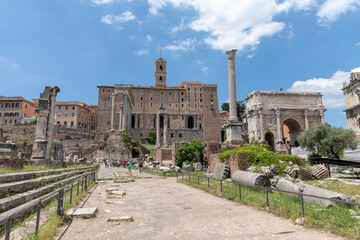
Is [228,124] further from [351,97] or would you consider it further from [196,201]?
[351,97]

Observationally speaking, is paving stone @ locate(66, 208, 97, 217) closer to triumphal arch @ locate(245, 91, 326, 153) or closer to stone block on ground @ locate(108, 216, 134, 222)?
stone block on ground @ locate(108, 216, 134, 222)

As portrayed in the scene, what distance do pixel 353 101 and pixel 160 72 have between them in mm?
57174

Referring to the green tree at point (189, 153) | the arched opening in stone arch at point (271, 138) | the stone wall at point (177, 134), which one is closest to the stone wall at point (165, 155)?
the green tree at point (189, 153)

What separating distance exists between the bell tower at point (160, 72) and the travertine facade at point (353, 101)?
5315 cm

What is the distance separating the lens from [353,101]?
42.4 m

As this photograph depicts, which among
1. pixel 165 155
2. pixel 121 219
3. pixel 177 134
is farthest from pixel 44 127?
pixel 177 134

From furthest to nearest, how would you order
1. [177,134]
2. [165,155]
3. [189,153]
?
[177,134]
[165,155]
[189,153]

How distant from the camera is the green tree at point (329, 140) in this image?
2203 centimetres

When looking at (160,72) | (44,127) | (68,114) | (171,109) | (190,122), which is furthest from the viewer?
(160,72)

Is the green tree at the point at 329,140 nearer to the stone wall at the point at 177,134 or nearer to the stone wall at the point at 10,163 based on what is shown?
the stone wall at the point at 10,163

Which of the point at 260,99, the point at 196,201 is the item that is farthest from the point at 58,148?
the point at 260,99

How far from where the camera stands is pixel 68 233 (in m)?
4.39

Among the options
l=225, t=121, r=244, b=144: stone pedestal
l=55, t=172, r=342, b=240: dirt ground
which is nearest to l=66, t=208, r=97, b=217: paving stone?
l=55, t=172, r=342, b=240: dirt ground

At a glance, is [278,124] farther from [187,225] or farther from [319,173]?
[187,225]
